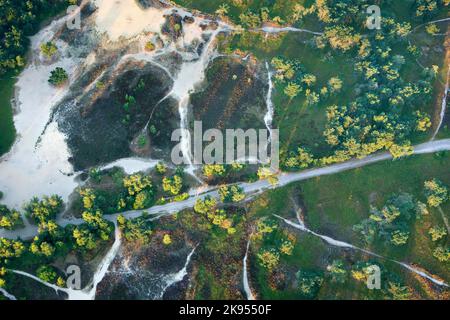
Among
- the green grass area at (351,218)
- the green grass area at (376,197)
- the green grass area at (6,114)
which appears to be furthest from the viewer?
the green grass area at (6,114)

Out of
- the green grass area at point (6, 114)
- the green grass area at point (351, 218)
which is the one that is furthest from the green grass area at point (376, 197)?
the green grass area at point (6, 114)

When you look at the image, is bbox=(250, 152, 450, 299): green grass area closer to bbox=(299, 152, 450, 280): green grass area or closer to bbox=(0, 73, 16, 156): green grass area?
bbox=(299, 152, 450, 280): green grass area

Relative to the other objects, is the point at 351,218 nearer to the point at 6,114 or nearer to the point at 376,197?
the point at 376,197

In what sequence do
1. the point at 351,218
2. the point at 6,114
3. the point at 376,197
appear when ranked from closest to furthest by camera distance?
the point at 351,218 < the point at 376,197 < the point at 6,114

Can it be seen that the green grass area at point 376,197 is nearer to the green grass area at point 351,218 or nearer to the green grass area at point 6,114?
the green grass area at point 351,218

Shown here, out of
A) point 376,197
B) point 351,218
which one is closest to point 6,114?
point 351,218

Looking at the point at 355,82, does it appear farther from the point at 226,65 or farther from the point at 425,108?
the point at 226,65

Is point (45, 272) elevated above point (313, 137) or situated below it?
below
